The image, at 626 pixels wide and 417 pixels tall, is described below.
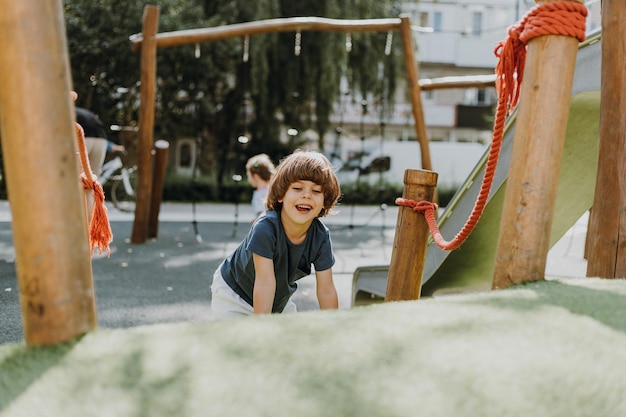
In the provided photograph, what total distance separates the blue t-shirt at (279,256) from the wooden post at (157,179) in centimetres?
594

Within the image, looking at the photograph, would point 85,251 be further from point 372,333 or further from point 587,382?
point 587,382

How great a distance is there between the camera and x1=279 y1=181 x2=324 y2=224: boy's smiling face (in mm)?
2896

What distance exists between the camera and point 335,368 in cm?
124

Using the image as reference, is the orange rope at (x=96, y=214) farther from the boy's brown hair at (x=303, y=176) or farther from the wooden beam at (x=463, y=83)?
the wooden beam at (x=463, y=83)

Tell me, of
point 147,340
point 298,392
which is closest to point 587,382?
point 298,392

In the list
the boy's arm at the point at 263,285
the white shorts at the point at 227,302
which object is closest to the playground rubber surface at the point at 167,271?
the white shorts at the point at 227,302

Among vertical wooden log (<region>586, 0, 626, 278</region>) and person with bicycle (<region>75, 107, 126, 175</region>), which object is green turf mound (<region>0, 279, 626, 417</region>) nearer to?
vertical wooden log (<region>586, 0, 626, 278</region>)

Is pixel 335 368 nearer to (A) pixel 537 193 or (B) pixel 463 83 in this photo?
(A) pixel 537 193

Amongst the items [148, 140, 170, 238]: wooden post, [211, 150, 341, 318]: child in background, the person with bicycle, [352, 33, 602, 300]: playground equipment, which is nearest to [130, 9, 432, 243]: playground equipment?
[148, 140, 170, 238]: wooden post

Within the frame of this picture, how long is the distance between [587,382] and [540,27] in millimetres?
1004

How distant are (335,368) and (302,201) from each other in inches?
66.3

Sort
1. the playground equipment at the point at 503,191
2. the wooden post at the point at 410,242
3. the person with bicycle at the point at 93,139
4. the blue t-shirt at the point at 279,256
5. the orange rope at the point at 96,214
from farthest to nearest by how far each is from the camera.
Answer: the person with bicycle at the point at 93,139
the playground equipment at the point at 503,191
the orange rope at the point at 96,214
the wooden post at the point at 410,242
the blue t-shirt at the point at 279,256

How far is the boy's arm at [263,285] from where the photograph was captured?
109 inches

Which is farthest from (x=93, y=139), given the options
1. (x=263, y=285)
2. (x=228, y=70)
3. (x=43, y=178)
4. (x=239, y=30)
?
(x=228, y=70)
